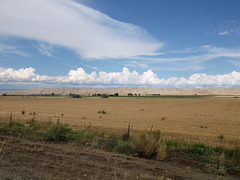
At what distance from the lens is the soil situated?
7.47m

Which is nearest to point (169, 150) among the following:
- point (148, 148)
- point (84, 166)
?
point (148, 148)

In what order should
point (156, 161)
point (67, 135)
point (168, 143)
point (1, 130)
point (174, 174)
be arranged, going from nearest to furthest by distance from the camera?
point (174, 174), point (156, 161), point (168, 143), point (67, 135), point (1, 130)

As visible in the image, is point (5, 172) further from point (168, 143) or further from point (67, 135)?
point (168, 143)

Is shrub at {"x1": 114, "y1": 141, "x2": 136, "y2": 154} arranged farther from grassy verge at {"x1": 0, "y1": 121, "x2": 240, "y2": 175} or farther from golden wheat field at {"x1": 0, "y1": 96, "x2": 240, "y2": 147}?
golden wheat field at {"x1": 0, "y1": 96, "x2": 240, "y2": 147}

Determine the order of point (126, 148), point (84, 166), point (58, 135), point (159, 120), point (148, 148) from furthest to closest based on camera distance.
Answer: point (159, 120)
point (58, 135)
point (126, 148)
point (148, 148)
point (84, 166)

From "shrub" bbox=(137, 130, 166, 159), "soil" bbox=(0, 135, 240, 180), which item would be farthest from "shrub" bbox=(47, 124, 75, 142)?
"shrub" bbox=(137, 130, 166, 159)

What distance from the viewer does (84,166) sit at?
8.43 meters

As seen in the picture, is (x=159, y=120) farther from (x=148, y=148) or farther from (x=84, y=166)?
(x=84, y=166)

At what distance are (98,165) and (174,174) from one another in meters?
2.91

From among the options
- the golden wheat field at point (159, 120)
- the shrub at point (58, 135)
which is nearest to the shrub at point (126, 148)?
the shrub at point (58, 135)

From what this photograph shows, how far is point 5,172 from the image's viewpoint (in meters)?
7.34

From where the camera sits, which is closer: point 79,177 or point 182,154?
point 79,177

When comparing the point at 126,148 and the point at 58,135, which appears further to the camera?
the point at 58,135

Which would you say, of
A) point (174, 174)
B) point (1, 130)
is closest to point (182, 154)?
point (174, 174)
